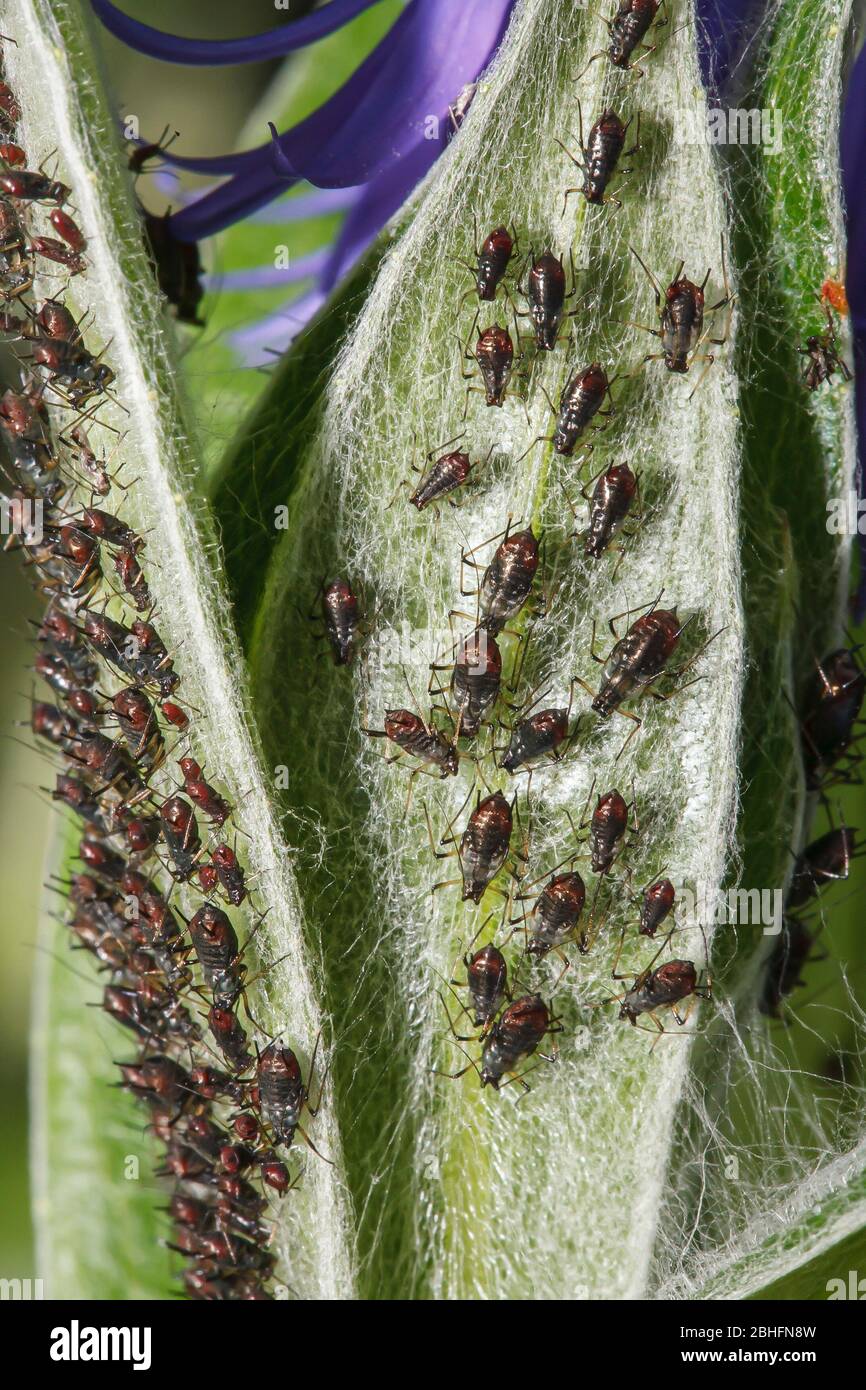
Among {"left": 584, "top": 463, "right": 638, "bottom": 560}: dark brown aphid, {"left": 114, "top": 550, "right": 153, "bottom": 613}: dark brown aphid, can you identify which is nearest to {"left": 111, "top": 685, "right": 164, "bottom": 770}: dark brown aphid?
{"left": 114, "top": 550, "right": 153, "bottom": 613}: dark brown aphid

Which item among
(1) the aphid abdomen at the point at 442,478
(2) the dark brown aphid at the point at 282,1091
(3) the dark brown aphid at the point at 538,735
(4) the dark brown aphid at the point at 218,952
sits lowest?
(2) the dark brown aphid at the point at 282,1091

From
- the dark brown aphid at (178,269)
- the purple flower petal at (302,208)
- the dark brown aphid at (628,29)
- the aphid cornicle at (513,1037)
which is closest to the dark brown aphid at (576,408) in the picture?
the dark brown aphid at (628,29)

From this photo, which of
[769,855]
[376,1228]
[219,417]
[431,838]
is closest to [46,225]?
[219,417]

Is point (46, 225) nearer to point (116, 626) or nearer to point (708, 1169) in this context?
point (116, 626)

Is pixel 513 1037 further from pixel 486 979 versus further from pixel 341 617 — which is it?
pixel 341 617

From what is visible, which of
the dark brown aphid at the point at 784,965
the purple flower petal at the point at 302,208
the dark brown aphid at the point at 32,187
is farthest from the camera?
the purple flower petal at the point at 302,208

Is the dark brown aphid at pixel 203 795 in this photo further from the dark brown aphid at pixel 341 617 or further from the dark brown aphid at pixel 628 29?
the dark brown aphid at pixel 628 29

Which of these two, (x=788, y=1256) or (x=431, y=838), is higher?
(x=431, y=838)

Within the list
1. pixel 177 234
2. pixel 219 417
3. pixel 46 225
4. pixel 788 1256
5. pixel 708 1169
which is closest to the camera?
pixel 788 1256
